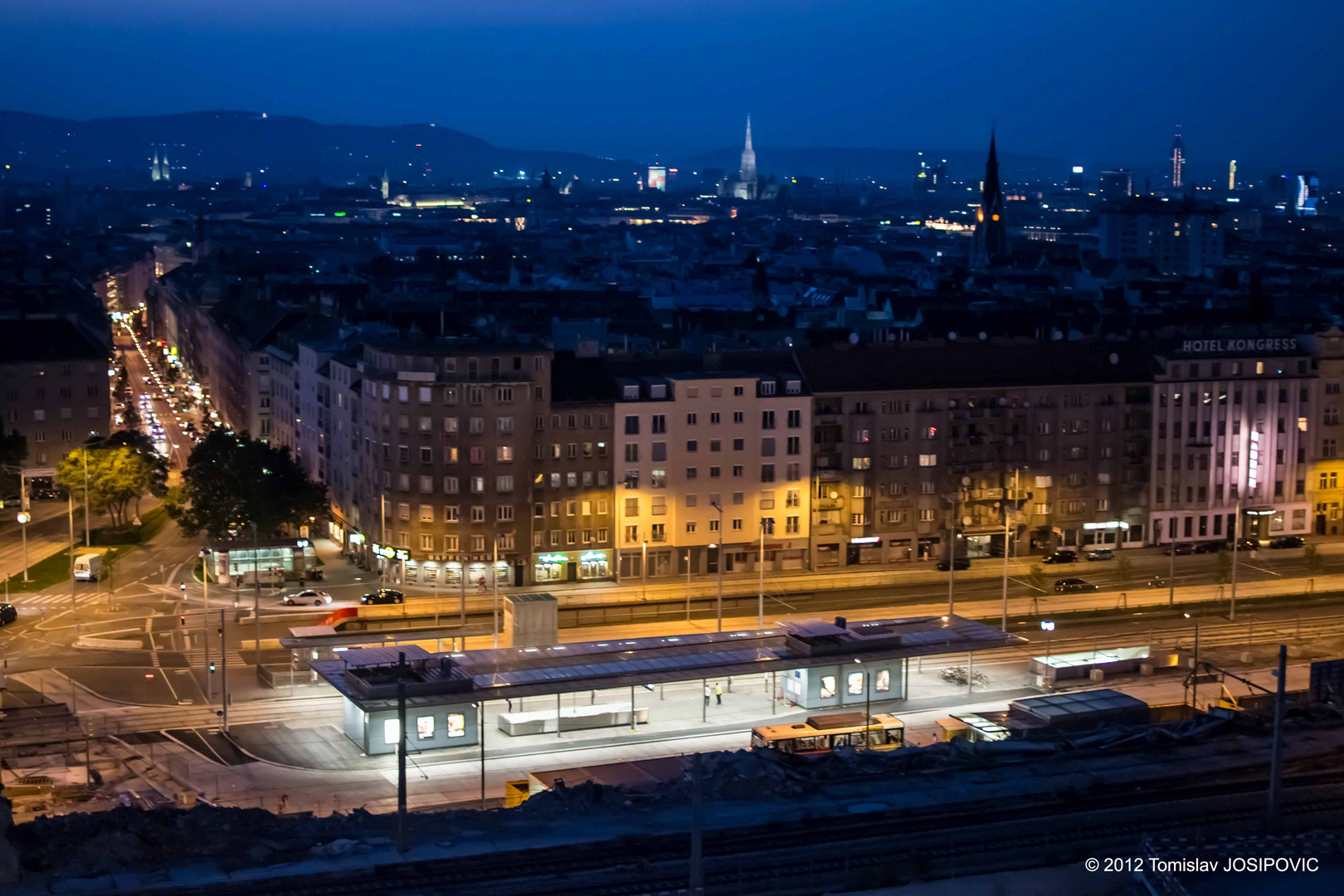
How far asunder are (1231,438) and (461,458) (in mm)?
26687

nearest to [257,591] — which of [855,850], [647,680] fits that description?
[647,680]

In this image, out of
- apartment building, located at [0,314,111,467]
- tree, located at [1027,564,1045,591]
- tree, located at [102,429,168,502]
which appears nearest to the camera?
tree, located at [1027,564,1045,591]

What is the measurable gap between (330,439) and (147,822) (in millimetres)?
34607

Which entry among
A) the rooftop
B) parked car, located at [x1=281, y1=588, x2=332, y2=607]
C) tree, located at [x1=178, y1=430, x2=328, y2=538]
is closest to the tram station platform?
the rooftop

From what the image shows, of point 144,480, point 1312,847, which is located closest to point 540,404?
point 144,480

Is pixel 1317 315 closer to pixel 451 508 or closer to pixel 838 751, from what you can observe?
pixel 451 508

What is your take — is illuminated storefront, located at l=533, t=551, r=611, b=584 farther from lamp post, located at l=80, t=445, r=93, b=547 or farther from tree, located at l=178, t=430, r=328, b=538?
lamp post, located at l=80, t=445, r=93, b=547

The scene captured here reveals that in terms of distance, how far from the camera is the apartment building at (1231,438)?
64.2m

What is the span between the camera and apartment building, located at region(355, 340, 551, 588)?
5697 cm

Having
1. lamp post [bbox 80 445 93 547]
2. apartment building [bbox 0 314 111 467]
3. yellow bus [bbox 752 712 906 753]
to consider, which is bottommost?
yellow bus [bbox 752 712 906 753]

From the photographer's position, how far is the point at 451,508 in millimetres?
57031

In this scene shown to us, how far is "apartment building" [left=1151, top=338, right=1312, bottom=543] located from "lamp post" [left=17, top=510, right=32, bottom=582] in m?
36.5

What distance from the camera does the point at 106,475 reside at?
63.4m

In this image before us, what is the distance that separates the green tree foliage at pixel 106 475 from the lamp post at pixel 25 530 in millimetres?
1822
